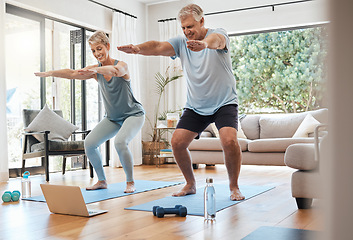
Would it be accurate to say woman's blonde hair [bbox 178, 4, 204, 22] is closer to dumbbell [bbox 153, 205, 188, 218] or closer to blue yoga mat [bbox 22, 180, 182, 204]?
dumbbell [bbox 153, 205, 188, 218]

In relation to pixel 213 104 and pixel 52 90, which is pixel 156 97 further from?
pixel 213 104

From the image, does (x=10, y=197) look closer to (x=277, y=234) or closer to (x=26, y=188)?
(x=26, y=188)

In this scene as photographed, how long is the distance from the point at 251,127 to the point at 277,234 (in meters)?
4.10

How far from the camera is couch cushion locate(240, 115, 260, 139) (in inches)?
228

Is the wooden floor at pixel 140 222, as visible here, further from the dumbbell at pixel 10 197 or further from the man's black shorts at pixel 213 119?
the man's black shorts at pixel 213 119

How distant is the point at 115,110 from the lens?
338 cm

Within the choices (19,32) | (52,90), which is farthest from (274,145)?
(19,32)

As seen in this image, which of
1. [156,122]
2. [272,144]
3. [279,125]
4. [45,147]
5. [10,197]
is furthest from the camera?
[156,122]

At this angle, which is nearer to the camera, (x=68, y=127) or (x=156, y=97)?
(x=68, y=127)

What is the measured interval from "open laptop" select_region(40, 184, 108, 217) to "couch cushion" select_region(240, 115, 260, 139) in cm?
369

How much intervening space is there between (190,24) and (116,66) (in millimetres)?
789

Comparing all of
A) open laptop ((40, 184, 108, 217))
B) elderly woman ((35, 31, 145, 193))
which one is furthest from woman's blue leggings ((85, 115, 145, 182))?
open laptop ((40, 184, 108, 217))

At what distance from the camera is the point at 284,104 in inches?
302

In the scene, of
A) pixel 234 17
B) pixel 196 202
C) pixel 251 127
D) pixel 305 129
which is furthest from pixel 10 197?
pixel 234 17
